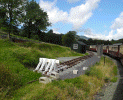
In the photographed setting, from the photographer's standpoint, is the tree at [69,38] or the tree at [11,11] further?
the tree at [69,38]

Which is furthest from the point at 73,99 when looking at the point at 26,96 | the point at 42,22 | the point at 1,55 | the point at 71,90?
the point at 42,22

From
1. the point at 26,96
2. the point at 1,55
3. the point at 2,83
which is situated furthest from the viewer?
the point at 1,55

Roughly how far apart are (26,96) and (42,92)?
700 mm

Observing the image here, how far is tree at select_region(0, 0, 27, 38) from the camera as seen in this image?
53.2 ft

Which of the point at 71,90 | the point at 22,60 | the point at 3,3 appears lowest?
the point at 71,90

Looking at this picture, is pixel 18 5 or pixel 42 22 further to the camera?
pixel 42 22

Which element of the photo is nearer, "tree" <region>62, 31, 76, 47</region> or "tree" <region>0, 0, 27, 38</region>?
"tree" <region>0, 0, 27, 38</region>

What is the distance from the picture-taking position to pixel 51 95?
186 inches

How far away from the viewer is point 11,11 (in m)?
16.7

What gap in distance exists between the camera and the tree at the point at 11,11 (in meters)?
16.2

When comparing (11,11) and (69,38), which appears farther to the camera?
(69,38)

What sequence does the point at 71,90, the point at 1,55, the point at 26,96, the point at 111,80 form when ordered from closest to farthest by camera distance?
the point at 26,96, the point at 71,90, the point at 1,55, the point at 111,80

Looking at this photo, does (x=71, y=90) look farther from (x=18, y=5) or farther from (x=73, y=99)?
(x=18, y=5)

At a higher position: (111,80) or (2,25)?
(2,25)
